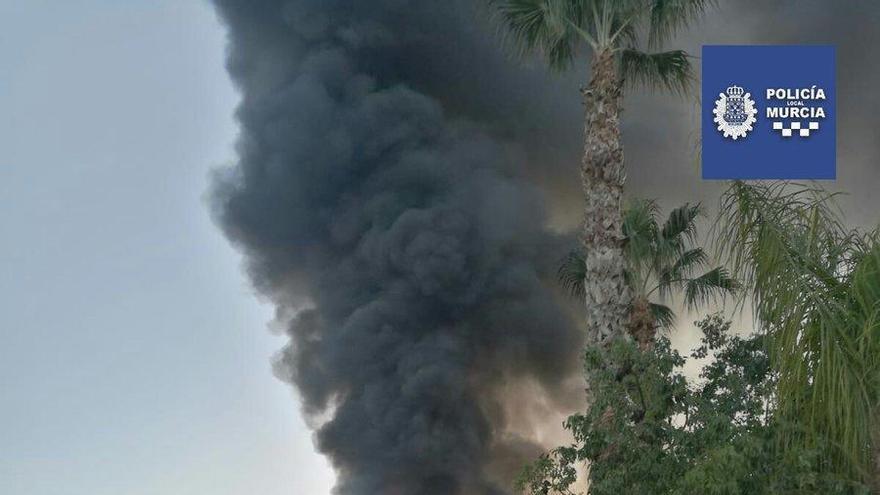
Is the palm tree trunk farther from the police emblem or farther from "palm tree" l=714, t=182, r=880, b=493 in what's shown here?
"palm tree" l=714, t=182, r=880, b=493

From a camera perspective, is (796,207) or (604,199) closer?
(796,207)

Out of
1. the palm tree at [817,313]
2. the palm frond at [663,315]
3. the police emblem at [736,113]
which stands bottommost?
the palm tree at [817,313]

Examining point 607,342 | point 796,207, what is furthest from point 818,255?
point 607,342

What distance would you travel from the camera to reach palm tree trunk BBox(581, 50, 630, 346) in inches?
683

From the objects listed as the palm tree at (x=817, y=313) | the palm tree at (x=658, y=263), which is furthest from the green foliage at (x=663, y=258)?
the palm tree at (x=817, y=313)

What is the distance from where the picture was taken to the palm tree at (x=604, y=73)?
17406 mm

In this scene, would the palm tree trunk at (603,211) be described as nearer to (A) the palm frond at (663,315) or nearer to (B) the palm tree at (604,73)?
(B) the palm tree at (604,73)

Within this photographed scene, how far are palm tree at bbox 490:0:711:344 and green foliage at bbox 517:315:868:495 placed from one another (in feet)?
9.66

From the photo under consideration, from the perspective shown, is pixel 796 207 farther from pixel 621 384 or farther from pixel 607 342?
pixel 607 342

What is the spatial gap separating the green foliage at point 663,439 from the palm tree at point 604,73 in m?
2.94

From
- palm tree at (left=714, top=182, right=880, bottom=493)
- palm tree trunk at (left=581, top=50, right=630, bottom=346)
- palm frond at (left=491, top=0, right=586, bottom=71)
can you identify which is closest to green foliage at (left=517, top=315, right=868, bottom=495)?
palm tree at (left=714, top=182, right=880, bottom=493)

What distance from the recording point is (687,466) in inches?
501

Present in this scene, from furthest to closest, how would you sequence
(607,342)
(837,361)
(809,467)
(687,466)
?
(607,342) → (687,466) → (809,467) → (837,361)

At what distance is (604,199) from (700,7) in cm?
373
